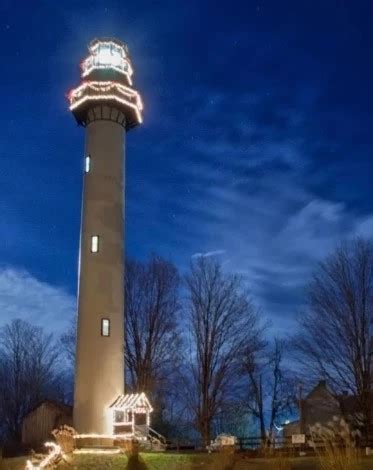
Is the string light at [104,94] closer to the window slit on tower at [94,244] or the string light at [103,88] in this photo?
the string light at [103,88]

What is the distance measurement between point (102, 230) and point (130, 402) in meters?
9.56

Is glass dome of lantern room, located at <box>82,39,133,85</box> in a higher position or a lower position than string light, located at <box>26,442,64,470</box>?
higher

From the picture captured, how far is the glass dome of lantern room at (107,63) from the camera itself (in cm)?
4084

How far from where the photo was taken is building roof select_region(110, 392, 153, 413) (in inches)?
1305

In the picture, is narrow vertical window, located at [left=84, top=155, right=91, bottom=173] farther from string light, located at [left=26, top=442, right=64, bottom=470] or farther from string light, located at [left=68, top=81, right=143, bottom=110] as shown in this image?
string light, located at [left=26, top=442, right=64, bottom=470]

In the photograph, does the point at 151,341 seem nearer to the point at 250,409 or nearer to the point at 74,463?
the point at 74,463

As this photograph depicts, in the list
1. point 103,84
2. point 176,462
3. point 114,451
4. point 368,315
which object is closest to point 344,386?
point 368,315

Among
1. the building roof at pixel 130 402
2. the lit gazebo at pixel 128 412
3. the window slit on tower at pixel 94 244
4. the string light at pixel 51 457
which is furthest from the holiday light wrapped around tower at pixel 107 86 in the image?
the string light at pixel 51 457

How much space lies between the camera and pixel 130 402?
33.2m

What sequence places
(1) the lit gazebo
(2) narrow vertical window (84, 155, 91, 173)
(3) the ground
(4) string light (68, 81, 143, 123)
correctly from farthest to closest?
(4) string light (68, 81, 143, 123) < (2) narrow vertical window (84, 155, 91, 173) < (1) the lit gazebo < (3) the ground

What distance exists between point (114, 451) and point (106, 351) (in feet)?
19.1

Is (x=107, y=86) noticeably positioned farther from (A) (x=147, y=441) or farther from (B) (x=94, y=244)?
(A) (x=147, y=441)

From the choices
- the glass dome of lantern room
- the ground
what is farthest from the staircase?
the glass dome of lantern room

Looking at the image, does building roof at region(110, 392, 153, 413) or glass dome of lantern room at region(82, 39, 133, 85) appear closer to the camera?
building roof at region(110, 392, 153, 413)
